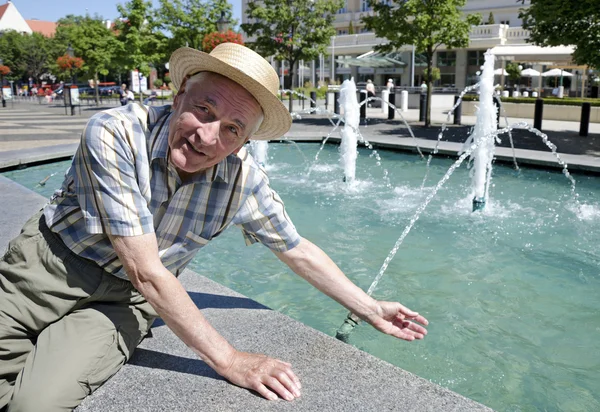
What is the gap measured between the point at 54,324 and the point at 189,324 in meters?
0.57

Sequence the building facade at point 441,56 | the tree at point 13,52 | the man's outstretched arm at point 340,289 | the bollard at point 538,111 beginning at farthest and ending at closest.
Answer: the tree at point 13,52
the building facade at point 441,56
the bollard at point 538,111
the man's outstretched arm at point 340,289

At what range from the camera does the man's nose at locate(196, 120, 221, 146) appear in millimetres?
2094

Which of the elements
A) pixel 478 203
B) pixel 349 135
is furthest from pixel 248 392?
pixel 349 135

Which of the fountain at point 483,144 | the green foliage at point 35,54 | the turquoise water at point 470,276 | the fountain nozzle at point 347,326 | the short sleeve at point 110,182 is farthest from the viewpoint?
the green foliage at point 35,54

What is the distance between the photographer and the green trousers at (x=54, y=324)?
2.07 meters

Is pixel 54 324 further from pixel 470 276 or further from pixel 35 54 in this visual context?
pixel 35 54

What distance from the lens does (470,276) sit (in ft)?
16.5

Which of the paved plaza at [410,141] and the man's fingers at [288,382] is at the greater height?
the man's fingers at [288,382]

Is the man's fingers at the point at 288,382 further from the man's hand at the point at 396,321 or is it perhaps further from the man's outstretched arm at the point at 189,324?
the man's hand at the point at 396,321

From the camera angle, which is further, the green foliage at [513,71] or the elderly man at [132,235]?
the green foliage at [513,71]

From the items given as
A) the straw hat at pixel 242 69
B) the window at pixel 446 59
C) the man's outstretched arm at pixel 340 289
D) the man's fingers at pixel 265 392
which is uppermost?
the window at pixel 446 59

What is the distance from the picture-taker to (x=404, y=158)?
478 inches

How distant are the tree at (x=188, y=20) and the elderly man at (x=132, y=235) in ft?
96.5

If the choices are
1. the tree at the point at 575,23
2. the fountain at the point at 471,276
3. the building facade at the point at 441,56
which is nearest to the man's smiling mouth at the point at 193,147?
the fountain at the point at 471,276
